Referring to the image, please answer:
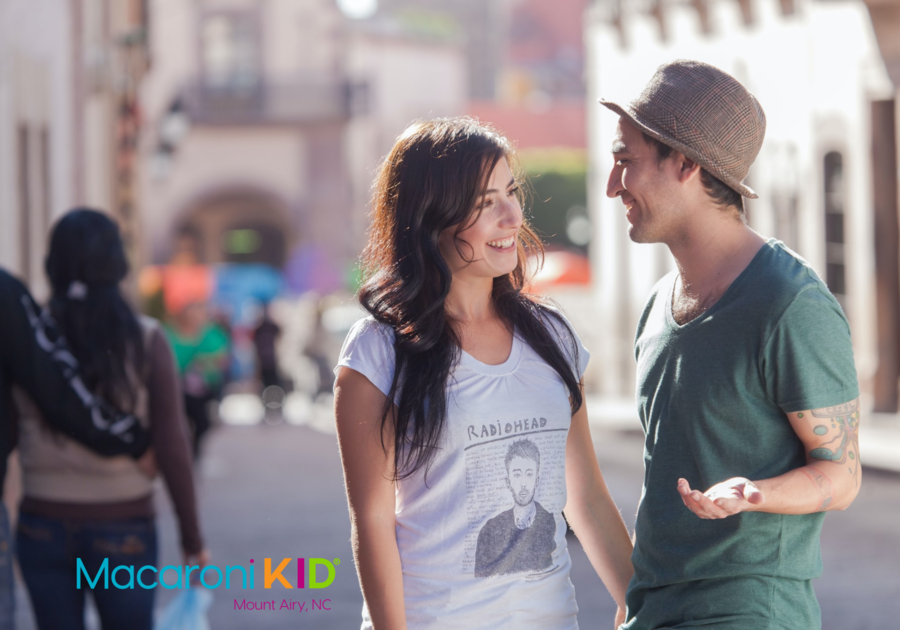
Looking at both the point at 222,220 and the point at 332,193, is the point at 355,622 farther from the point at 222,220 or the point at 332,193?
the point at 222,220

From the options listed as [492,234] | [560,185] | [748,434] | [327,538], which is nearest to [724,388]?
[748,434]

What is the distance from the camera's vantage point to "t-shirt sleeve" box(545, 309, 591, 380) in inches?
125

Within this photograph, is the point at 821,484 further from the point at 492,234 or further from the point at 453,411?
the point at 492,234

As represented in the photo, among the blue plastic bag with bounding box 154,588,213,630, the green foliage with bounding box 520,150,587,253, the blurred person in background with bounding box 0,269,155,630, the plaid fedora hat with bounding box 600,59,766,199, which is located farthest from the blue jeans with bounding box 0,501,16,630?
the green foliage with bounding box 520,150,587,253

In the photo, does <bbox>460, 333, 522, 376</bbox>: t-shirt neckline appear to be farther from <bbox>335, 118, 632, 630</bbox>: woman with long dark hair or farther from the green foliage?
the green foliage

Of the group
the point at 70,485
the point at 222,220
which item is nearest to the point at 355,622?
the point at 70,485

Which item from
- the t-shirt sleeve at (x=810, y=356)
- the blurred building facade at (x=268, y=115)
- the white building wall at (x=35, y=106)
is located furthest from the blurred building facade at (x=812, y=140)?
the blurred building facade at (x=268, y=115)

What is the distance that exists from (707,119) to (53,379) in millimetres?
2061

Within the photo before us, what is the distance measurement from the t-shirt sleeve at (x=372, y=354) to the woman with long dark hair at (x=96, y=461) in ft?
4.38

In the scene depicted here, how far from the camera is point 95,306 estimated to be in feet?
13.2

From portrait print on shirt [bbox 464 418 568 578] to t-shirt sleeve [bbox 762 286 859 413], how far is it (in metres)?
0.55

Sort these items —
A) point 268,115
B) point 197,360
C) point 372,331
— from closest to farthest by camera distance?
1. point 372,331
2. point 197,360
3. point 268,115

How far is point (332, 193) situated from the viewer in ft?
145

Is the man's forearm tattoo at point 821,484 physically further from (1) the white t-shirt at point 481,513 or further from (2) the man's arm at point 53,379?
(2) the man's arm at point 53,379
